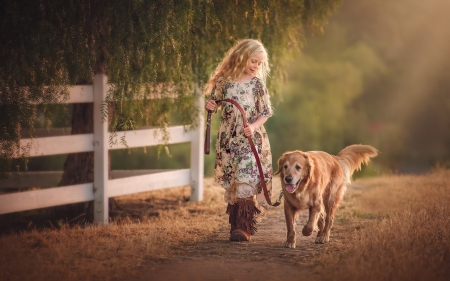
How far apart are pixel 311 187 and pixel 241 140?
783 mm

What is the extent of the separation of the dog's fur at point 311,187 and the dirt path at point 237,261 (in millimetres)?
217

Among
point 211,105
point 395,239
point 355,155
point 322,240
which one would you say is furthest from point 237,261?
point 355,155

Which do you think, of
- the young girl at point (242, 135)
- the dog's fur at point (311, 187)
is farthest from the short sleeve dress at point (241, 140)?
the dog's fur at point (311, 187)

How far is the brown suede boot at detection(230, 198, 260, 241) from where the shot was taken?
589 cm

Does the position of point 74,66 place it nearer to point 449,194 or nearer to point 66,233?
point 66,233

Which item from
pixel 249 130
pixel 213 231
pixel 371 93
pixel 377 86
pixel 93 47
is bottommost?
pixel 213 231

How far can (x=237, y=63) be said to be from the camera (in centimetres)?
585

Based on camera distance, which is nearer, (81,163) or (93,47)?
(93,47)

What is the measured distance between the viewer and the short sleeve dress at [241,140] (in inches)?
227

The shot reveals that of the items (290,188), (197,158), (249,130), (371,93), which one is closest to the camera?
(290,188)

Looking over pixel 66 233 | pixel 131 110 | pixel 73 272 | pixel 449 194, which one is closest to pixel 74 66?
pixel 131 110

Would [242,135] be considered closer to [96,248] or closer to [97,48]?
[96,248]

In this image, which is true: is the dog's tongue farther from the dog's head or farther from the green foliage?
the green foliage

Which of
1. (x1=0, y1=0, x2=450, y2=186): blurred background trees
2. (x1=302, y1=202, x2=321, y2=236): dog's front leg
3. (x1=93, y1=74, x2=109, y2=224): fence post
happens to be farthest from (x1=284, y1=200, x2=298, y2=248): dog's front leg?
(x1=0, y1=0, x2=450, y2=186): blurred background trees
